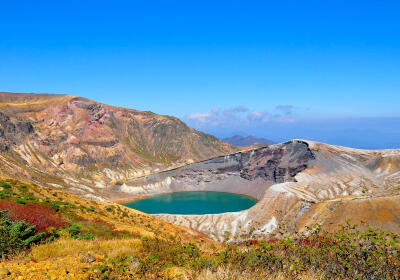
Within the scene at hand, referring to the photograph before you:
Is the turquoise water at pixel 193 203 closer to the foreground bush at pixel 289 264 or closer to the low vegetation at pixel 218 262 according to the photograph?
the low vegetation at pixel 218 262

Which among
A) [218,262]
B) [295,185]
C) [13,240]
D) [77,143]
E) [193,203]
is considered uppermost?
[77,143]

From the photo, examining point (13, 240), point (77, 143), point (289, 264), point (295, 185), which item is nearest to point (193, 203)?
point (295, 185)

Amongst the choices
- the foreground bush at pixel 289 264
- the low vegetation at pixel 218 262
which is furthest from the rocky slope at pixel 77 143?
the foreground bush at pixel 289 264

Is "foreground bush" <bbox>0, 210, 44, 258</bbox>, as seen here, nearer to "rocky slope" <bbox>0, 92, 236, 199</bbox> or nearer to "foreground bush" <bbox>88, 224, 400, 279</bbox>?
"foreground bush" <bbox>88, 224, 400, 279</bbox>

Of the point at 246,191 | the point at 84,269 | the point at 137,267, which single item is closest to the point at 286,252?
the point at 137,267

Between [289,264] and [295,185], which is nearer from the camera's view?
[289,264]

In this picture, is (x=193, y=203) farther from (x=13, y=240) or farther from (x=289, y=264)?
(x=289, y=264)
